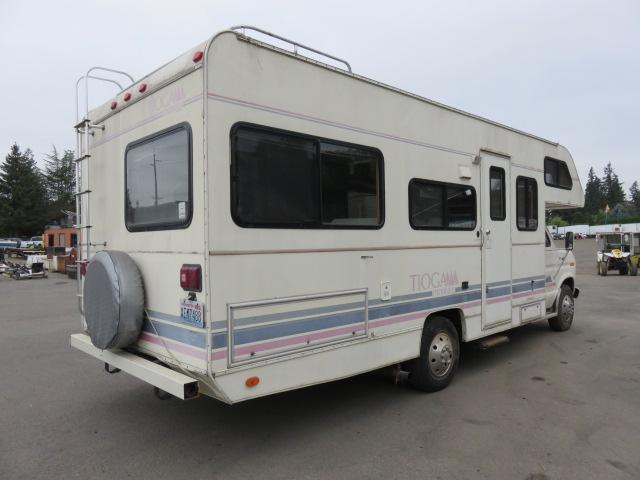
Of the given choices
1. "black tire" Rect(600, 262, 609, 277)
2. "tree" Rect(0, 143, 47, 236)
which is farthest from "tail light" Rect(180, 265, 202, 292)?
"tree" Rect(0, 143, 47, 236)

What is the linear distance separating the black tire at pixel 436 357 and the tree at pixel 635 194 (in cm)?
13016

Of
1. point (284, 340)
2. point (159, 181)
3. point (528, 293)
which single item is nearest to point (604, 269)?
point (528, 293)

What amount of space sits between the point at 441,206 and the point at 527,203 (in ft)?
6.82

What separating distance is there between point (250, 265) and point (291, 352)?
2.43 ft

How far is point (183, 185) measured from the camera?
11.5ft

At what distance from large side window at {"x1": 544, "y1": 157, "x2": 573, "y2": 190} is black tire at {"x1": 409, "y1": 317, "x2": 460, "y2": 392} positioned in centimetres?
326

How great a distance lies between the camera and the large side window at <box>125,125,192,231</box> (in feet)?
11.4

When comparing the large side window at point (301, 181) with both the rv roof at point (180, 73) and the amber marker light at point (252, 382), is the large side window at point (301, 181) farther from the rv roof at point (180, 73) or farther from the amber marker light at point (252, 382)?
the amber marker light at point (252, 382)

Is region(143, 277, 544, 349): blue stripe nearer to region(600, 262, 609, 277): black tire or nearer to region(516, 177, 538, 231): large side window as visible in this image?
region(516, 177, 538, 231): large side window

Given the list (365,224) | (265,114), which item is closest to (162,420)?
(365,224)

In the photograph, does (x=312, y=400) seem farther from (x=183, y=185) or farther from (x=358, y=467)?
(x=183, y=185)

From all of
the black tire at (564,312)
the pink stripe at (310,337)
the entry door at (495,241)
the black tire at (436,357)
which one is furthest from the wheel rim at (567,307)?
the pink stripe at (310,337)

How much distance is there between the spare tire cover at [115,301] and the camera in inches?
148

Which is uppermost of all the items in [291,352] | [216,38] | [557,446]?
[216,38]
